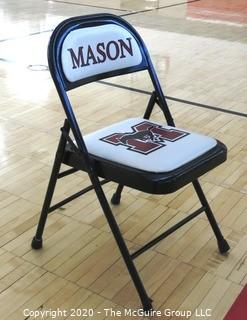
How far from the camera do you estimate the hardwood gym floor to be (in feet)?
5.82

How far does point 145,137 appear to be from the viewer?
1.77m

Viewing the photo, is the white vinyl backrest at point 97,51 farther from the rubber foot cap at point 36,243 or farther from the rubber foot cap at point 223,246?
the rubber foot cap at point 223,246

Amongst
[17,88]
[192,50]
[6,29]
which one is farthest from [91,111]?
[6,29]

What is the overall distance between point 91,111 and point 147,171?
2.06 m

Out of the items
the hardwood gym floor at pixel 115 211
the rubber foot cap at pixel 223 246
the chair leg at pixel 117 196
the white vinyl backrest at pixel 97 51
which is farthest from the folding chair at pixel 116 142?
→ the chair leg at pixel 117 196

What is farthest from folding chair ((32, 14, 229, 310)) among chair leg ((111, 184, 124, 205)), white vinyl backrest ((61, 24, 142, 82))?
chair leg ((111, 184, 124, 205))

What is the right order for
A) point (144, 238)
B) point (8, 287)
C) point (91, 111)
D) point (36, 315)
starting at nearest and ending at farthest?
point (36, 315) < point (8, 287) < point (144, 238) < point (91, 111)

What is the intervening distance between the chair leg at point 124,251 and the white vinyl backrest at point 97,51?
40 centimetres

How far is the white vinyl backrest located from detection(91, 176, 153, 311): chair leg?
0.40 meters

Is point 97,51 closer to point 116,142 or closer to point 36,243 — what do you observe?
point 116,142

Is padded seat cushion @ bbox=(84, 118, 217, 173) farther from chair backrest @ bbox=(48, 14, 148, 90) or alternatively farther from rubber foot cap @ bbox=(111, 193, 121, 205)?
rubber foot cap @ bbox=(111, 193, 121, 205)

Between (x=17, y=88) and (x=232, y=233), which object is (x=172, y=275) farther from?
(x=17, y=88)

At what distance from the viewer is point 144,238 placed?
2.09 meters

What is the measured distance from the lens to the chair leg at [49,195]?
5.83 ft
